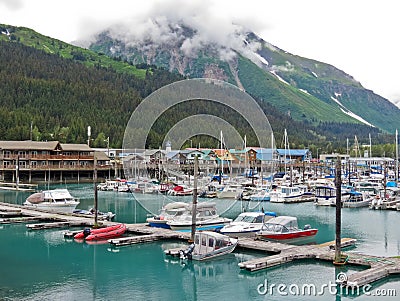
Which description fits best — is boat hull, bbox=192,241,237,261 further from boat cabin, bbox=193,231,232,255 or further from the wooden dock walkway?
the wooden dock walkway

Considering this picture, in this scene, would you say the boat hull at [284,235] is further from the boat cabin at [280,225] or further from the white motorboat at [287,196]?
the white motorboat at [287,196]

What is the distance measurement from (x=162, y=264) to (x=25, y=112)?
14040 cm

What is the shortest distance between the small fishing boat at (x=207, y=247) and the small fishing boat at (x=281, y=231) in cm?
458

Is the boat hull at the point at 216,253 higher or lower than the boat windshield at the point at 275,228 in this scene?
lower

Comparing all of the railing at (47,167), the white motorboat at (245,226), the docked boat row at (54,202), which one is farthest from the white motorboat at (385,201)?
the railing at (47,167)

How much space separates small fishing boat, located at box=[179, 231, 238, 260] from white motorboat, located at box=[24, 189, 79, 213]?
26463 mm

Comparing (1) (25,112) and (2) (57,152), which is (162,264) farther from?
(1) (25,112)

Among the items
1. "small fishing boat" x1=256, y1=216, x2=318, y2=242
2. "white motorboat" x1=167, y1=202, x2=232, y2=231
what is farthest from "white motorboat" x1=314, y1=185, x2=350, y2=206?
"small fishing boat" x1=256, y1=216, x2=318, y2=242

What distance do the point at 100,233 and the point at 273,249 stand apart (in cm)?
1315

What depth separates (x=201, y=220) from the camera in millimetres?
41719

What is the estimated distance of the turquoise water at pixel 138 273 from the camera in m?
25.8

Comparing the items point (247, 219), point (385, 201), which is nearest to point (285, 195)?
point (385, 201)

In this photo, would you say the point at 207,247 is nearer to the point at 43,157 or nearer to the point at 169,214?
the point at 169,214

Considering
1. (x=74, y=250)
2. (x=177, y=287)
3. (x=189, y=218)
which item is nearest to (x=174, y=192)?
(x=189, y=218)
